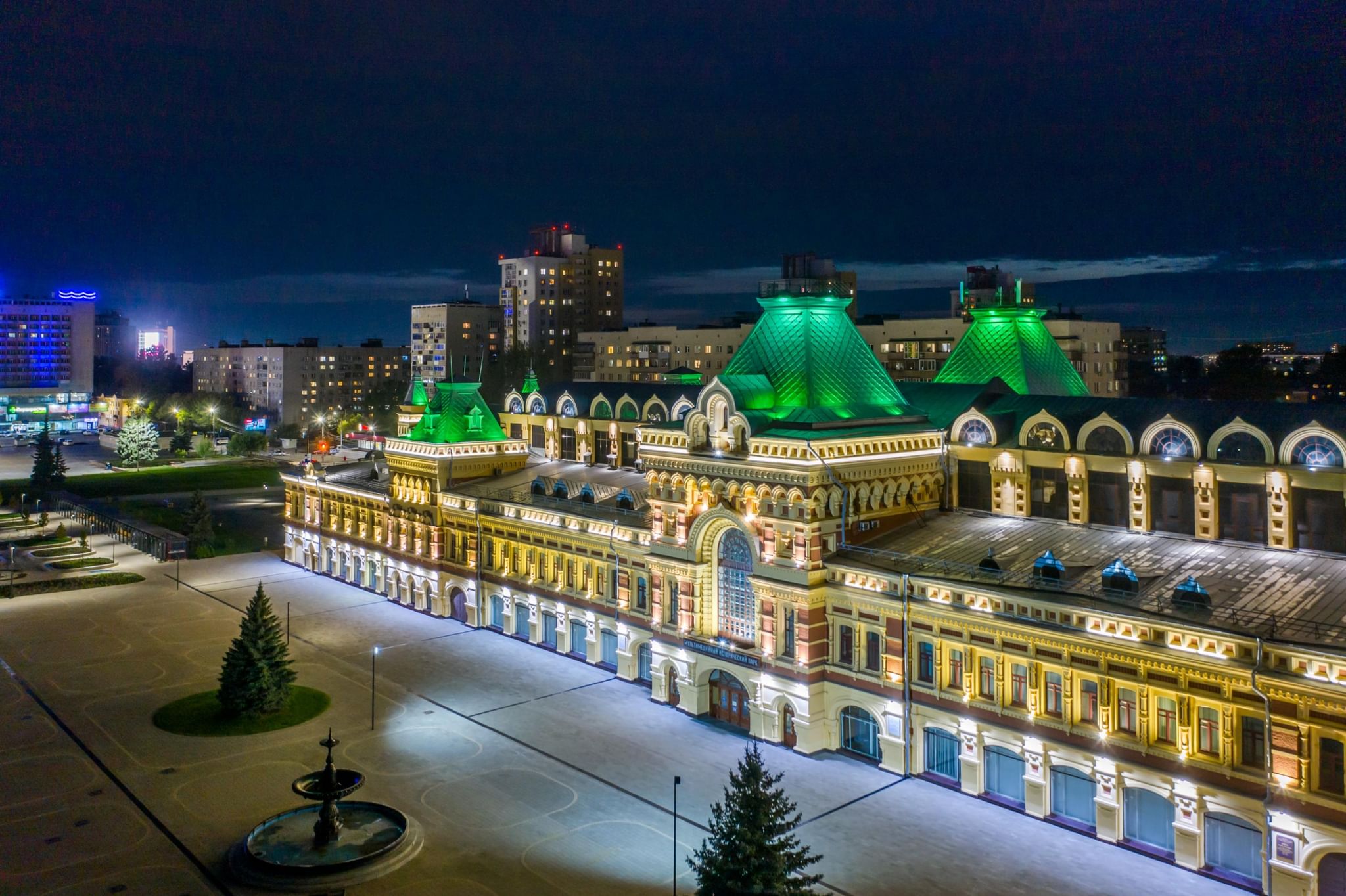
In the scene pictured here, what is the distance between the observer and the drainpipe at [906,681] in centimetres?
4000

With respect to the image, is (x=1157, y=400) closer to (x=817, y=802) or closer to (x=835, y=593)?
(x=835, y=593)

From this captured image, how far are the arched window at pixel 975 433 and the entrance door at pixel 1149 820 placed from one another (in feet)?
57.9

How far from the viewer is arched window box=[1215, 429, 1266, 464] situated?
3853 centimetres

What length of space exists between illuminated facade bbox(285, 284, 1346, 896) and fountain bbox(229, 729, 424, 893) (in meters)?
16.5

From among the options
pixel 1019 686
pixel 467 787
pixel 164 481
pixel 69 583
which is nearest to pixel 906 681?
pixel 1019 686

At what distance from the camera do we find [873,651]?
41.8 m

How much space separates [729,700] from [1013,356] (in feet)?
78.1

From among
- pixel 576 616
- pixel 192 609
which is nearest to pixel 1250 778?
pixel 576 616

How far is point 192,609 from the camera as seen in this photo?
227 feet

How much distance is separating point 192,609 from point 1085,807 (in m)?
58.4

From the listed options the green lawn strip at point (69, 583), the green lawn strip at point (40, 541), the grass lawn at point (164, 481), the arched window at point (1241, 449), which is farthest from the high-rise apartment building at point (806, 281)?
the grass lawn at point (164, 481)

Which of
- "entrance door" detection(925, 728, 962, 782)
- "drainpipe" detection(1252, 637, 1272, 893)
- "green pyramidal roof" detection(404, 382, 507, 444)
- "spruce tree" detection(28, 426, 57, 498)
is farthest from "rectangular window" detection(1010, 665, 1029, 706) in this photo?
"spruce tree" detection(28, 426, 57, 498)

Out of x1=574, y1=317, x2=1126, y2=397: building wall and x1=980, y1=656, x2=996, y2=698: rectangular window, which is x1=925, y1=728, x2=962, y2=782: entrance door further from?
x1=574, y1=317, x2=1126, y2=397: building wall

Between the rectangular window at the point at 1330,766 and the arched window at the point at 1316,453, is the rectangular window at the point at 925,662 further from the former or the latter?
the arched window at the point at 1316,453
